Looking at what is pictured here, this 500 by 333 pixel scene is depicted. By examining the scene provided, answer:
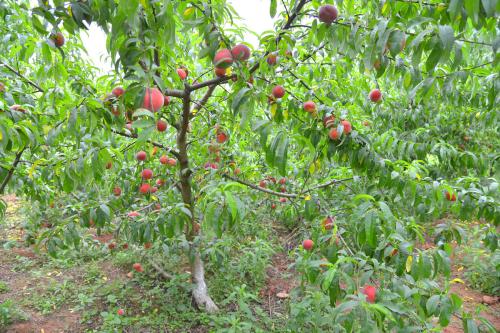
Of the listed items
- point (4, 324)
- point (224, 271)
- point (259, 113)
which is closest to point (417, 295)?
point (259, 113)

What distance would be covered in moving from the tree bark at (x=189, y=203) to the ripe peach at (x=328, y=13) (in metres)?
0.85

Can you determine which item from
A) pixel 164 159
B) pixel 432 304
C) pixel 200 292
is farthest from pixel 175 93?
pixel 200 292

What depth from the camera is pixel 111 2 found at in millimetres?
1183

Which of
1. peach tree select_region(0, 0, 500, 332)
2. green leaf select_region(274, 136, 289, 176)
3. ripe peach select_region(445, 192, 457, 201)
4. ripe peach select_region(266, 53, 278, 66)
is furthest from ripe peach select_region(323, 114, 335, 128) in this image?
ripe peach select_region(445, 192, 457, 201)

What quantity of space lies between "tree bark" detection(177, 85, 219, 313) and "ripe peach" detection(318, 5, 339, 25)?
849 millimetres

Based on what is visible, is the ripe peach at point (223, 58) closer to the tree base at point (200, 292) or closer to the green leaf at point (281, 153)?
the green leaf at point (281, 153)

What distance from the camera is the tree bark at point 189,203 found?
2.27 meters

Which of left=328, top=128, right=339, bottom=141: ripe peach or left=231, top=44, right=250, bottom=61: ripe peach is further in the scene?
left=328, top=128, right=339, bottom=141: ripe peach

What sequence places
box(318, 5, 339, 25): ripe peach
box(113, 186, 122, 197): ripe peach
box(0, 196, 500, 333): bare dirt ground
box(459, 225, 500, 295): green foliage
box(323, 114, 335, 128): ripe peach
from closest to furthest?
box(318, 5, 339, 25): ripe peach
box(323, 114, 335, 128): ripe peach
box(113, 186, 122, 197): ripe peach
box(0, 196, 500, 333): bare dirt ground
box(459, 225, 500, 295): green foliage

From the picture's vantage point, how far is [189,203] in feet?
8.80

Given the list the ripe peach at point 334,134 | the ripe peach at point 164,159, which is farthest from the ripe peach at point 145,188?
the ripe peach at point 334,134

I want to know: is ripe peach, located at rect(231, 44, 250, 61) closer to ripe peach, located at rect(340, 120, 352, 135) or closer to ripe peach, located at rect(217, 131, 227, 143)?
ripe peach, located at rect(340, 120, 352, 135)

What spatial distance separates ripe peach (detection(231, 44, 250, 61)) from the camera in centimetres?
153

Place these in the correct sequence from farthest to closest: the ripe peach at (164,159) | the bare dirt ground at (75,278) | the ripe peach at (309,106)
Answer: the bare dirt ground at (75,278) → the ripe peach at (164,159) → the ripe peach at (309,106)
